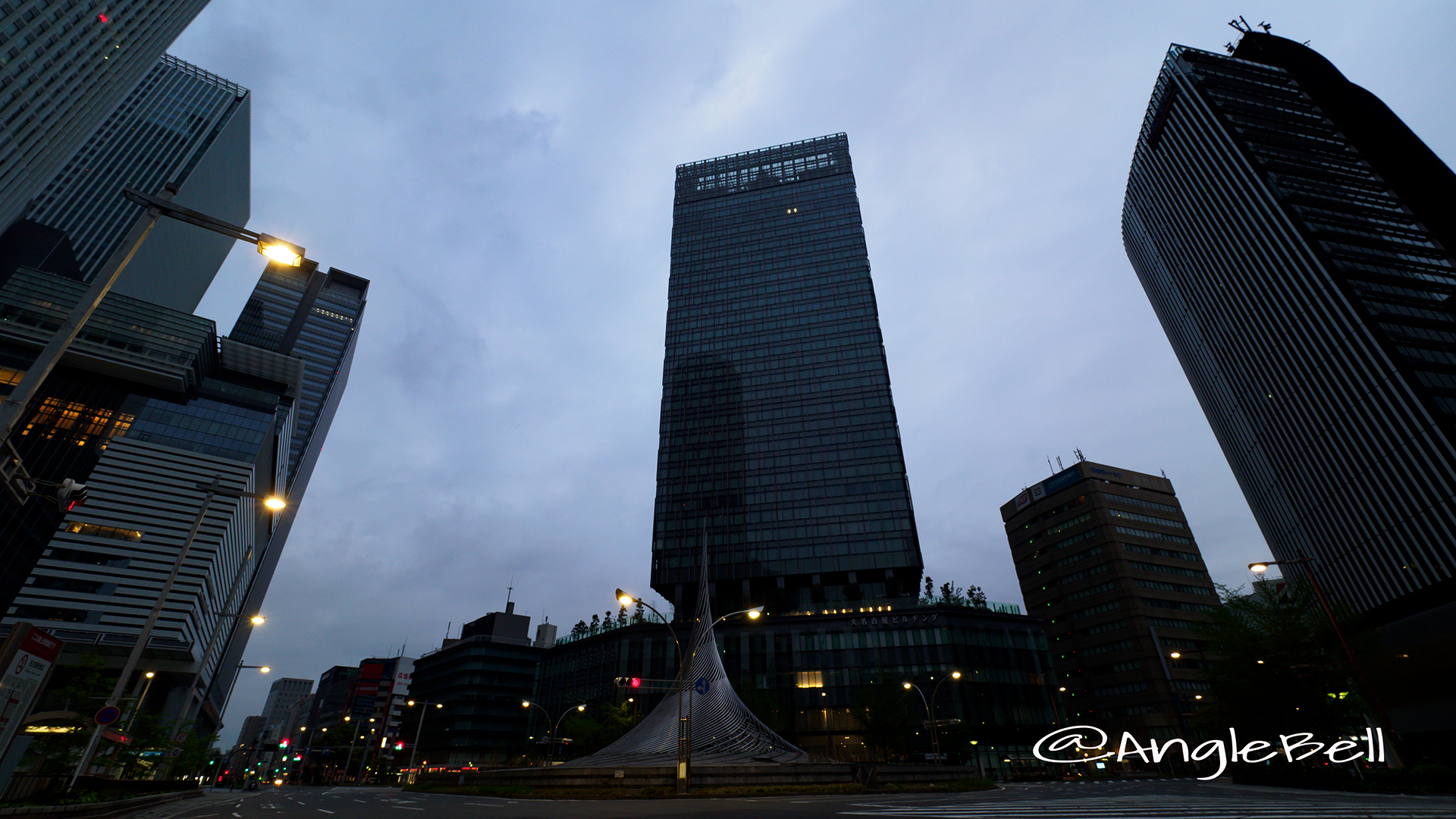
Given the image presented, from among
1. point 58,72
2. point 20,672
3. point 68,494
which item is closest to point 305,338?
point 58,72

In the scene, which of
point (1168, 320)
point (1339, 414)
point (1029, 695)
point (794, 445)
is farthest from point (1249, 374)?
point (794, 445)

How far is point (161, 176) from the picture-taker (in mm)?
118500

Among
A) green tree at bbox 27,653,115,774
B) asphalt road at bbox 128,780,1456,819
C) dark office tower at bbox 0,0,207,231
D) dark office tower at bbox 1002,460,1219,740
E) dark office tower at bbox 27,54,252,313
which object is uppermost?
dark office tower at bbox 27,54,252,313

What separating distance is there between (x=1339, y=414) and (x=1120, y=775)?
126 ft

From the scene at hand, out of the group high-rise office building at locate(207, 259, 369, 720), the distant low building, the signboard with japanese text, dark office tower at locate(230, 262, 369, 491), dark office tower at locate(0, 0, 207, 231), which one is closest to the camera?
the signboard with japanese text

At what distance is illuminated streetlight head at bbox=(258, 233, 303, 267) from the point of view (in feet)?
34.7

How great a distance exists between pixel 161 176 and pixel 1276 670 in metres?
172

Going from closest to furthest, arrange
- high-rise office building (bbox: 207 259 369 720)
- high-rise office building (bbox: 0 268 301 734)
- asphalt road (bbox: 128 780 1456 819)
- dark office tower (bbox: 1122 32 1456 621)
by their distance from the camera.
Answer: asphalt road (bbox: 128 780 1456 819), dark office tower (bbox: 1122 32 1456 621), high-rise office building (bbox: 0 268 301 734), high-rise office building (bbox: 207 259 369 720)

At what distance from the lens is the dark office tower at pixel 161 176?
347 ft

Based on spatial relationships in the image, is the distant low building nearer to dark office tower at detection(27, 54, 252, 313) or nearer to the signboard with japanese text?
dark office tower at detection(27, 54, 252, 313)

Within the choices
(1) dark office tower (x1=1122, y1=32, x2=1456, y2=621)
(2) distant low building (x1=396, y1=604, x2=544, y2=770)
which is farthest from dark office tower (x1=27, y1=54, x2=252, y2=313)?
(1) dark office tower (x1=1122, y1=32, x2=1456, y2=621)

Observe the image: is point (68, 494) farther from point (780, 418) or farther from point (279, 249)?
point (780, 418)

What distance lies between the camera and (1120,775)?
57688mm

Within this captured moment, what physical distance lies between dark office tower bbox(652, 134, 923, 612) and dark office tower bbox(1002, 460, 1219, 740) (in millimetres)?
33719
